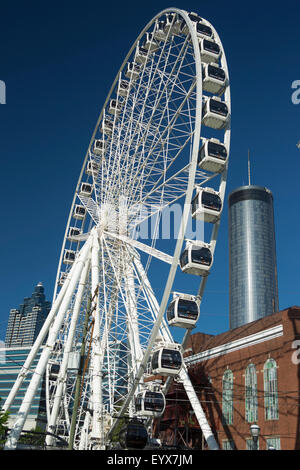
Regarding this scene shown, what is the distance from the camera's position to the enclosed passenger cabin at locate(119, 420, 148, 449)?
2477 centimetres

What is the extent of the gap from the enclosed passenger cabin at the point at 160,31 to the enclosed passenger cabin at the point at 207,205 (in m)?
14.4

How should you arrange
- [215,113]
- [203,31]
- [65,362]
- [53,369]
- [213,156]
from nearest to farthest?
[213,156] < [215,113] < [65,362] < [203,31] < [53,369]

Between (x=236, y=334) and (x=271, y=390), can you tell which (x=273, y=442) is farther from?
(x=236, y=334)

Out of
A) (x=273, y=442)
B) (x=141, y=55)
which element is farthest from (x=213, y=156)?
(x=273, y=442)

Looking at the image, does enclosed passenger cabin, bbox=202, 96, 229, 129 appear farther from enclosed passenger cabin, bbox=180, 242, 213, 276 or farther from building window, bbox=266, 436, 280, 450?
building window, bbox=266, 436, 280, 450

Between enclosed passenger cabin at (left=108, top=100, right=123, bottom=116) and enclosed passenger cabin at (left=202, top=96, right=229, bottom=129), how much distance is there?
13707 millimetres

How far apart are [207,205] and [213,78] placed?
7.57 metres

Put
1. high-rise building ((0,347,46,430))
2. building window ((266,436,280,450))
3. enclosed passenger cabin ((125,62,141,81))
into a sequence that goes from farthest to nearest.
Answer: high-rise building ((0,347,46,430))
enclosed passenger cabin ((125,62,141,81))
building window ((266,436,280,450))

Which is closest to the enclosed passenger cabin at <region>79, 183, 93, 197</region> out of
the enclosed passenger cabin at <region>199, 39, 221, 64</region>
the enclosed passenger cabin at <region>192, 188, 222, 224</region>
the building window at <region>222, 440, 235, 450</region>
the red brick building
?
the red brick building

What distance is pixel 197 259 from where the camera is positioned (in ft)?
88.0

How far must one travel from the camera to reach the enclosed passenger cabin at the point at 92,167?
4346cm

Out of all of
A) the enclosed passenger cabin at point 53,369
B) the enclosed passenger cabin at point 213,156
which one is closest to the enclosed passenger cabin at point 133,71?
the enclosed passenger cabin at point 213,156
